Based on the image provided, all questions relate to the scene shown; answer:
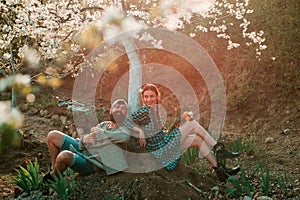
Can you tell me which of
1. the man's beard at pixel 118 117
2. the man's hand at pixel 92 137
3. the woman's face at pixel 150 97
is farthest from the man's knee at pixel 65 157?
the woman's face at pixel 150 97

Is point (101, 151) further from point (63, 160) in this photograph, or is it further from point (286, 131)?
point (286, 131)

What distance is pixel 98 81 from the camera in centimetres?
1340

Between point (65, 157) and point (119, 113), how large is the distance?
777 millimetres

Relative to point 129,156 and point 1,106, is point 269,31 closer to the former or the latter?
point 129,156

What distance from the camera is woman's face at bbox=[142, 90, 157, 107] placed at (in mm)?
4699

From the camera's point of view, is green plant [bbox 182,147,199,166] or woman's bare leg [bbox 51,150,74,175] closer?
woman's bare leg [bbox 51,150,74,175]

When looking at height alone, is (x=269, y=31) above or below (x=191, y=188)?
above

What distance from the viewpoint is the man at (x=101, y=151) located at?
436 cm

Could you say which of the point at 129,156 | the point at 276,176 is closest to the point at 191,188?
the point at 129,156

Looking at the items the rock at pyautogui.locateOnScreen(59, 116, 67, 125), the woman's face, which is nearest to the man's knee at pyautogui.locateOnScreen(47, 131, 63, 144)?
the woman's face

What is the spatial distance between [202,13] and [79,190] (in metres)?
4.64

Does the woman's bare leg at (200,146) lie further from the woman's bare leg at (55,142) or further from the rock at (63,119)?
the rock at (63,119)

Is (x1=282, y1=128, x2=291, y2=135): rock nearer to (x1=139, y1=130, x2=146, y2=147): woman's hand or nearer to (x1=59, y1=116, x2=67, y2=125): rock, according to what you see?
(x1=139, y1=130, x2=146, y2=147): woman's hand

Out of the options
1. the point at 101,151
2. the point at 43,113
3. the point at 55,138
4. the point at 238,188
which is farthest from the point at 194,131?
the point at 43,113
